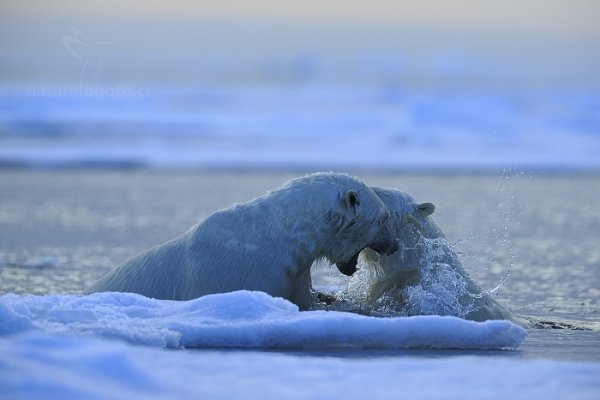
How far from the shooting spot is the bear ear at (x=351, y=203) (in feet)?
25.0

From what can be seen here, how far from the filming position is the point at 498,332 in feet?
22.6

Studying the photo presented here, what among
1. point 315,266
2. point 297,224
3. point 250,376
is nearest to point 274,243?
point 297,224

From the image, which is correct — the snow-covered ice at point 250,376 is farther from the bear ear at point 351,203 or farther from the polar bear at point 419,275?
the polar bear at point 419,275

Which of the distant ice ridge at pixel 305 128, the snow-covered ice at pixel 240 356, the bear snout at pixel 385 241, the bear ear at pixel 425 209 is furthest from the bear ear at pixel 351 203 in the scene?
the distant ice ridge at pixel 305 128

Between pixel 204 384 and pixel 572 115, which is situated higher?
pixel 572 115

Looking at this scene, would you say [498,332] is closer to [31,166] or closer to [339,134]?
[31,166]

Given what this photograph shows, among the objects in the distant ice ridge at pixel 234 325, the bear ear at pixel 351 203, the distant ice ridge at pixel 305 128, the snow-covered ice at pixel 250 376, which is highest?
the distant ice ridge at pixel 305 128

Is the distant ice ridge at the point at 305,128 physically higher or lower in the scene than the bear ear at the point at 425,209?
higher

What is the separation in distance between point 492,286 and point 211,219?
3957mm

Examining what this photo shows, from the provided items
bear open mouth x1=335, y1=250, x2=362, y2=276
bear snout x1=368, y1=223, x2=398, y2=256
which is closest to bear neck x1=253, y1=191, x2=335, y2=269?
bear open mouth x1=335, y1=250, x2=362, y2=276

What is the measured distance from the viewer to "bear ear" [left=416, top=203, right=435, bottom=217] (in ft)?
27.3

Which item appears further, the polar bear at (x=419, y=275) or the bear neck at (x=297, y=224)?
the polar bear at (x=419, y=275)

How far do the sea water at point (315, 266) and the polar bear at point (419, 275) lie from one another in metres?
0.34

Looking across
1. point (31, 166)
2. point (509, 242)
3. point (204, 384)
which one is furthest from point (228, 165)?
point (204, 384)
